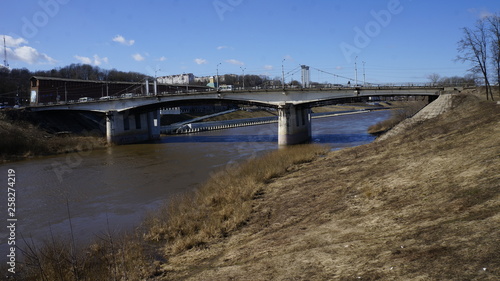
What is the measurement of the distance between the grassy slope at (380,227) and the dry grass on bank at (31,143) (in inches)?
1489

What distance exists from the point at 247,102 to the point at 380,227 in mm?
49355

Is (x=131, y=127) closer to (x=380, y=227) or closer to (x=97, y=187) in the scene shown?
(x=97, y=187)

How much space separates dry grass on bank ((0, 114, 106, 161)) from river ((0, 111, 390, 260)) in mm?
3023

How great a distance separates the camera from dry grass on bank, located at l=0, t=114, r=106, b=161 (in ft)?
143

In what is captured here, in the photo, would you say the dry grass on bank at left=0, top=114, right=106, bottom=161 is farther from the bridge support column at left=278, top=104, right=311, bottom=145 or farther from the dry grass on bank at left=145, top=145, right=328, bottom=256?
the dry grass on bank at left=145, top=145, right=328, bottom=256

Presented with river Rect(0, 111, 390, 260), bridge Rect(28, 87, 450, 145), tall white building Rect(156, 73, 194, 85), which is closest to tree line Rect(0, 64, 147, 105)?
tall white building Rect(156, 73, 194, 85)

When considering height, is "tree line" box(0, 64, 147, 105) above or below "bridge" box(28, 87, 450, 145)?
above

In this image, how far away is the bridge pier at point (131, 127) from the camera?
205ft

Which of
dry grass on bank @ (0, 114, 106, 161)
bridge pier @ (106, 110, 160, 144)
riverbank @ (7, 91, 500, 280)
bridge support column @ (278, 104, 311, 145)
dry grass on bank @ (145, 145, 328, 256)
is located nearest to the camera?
riverbank @ (7, 91, 500, 280)

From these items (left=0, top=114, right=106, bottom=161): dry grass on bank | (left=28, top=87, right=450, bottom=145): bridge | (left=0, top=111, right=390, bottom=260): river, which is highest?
(left=28, top=87, right=450, bottom=145): bridge

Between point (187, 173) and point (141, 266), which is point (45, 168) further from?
point (141, 266)

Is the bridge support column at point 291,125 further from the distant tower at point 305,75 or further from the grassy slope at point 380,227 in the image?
the grassy slope at point 380,227

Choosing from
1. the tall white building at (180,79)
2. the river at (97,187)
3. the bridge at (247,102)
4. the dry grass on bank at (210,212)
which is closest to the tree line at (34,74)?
the tall white building at (180,79)

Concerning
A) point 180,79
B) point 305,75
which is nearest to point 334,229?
point 305,75
